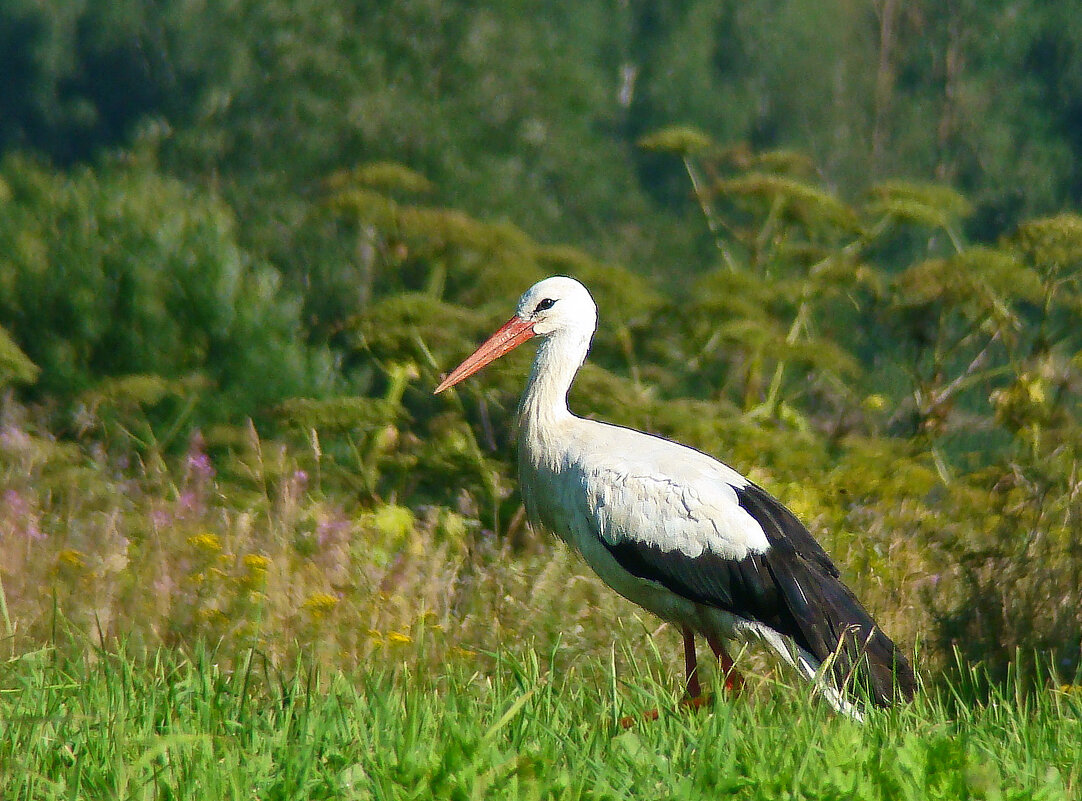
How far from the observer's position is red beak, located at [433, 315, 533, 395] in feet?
16.5

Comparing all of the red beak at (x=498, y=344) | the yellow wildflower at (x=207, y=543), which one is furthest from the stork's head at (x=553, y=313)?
the yellow wildflower at (x=207, y=543)

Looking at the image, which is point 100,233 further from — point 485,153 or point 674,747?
point 674,747

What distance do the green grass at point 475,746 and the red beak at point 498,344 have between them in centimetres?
191

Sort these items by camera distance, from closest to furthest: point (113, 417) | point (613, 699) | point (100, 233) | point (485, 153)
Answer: point (613, 699), point (113, 417), point (100, 233), point (485, 153)

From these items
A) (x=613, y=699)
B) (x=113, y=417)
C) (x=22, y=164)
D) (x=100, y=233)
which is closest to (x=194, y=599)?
(x=613, y=699)

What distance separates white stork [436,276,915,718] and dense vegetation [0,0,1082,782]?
0.53 metres

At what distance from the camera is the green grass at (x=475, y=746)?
2525 millimetres

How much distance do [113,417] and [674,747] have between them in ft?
19.6

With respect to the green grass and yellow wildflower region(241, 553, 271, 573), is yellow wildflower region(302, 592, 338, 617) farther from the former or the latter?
the green grass

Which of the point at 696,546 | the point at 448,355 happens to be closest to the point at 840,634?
the point at 696,546

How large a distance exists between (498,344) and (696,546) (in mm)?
1162

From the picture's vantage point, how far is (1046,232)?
709cm

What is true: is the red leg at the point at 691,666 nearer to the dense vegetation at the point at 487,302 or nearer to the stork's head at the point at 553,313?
the dense vegetation at the point at 487,302

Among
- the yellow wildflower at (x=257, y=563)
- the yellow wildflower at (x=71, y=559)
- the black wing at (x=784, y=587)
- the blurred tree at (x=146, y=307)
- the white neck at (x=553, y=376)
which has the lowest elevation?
the blurred tree at (x=146, y=307)
